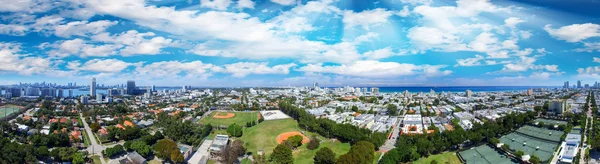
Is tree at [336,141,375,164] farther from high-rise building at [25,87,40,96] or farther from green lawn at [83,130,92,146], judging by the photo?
high-rise building at [25,87,40,96]

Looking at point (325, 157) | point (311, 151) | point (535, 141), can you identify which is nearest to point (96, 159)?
point (311, 151)

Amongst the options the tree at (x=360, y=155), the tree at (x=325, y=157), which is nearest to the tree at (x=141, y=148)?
the tree at (x=325, y=157)

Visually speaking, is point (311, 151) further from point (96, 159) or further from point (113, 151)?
point (96, 159)


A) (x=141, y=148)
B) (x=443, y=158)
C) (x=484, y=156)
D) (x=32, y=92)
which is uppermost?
(x=32, y=92)

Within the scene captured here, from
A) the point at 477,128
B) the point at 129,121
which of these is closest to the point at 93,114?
the point at 129,121

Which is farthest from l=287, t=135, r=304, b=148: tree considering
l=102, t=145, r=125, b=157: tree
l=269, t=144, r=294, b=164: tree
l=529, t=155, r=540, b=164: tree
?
l=529, t=155, r=540, b=164: tree
